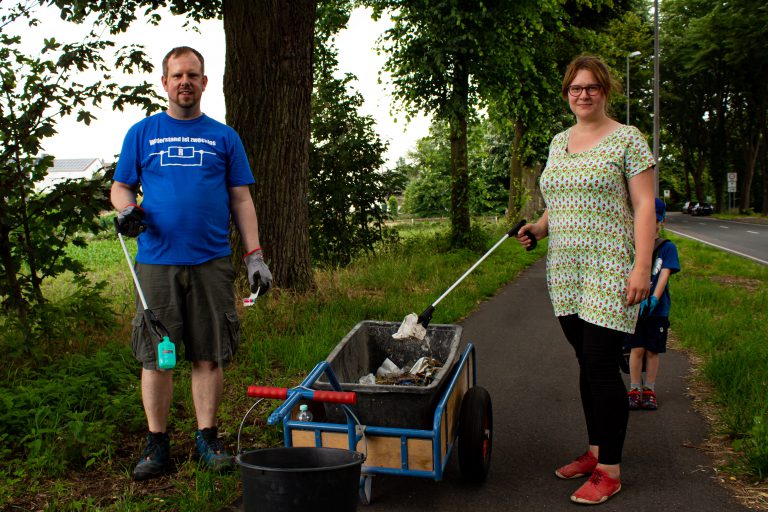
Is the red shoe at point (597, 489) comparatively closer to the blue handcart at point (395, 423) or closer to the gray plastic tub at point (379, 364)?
the blue handcart at point (395, 423)

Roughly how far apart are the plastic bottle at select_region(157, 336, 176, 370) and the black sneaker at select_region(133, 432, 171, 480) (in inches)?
20.9

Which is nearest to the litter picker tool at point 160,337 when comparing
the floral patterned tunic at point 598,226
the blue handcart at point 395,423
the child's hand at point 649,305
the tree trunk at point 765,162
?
the blue handcart at point 395,423

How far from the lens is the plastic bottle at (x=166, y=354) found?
3455 mm

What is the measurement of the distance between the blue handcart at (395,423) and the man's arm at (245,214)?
80 centimetres

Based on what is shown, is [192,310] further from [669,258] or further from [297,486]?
[669,258]

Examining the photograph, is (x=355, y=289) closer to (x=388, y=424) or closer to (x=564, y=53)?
(x=388, y=424)

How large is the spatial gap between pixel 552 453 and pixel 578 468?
385 mm

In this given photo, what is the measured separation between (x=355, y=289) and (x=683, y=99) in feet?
137

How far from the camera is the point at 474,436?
11.7 ft

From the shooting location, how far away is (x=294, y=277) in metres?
7.77

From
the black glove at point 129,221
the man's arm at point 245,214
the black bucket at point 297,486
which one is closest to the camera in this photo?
the black bucket at point 297,486

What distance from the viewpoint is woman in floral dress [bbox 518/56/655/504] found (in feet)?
11.3

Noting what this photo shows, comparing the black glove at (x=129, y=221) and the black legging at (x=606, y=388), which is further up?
the black glove at (x=129, y=221)

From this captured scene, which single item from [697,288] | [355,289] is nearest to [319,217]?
[355,289]
